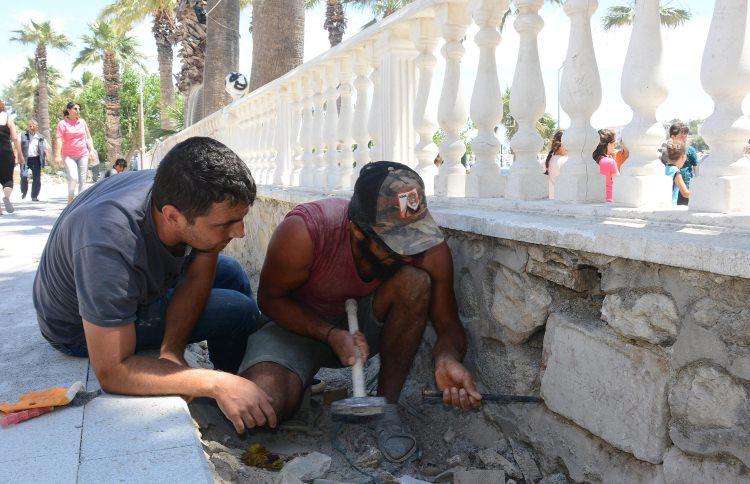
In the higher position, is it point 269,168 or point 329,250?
point 269,168

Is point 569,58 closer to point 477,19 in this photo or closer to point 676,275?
point 477,19

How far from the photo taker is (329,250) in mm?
2941

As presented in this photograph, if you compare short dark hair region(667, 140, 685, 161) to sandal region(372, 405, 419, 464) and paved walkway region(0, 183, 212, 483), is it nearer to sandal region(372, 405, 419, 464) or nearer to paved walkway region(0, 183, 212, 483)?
sandal region(372, 405, 419, 464)

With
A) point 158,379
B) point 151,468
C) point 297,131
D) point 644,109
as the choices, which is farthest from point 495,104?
point 297,131

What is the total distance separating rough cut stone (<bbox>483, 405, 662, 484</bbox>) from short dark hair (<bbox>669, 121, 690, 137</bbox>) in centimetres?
460

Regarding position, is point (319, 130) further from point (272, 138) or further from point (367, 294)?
point (367, 294)

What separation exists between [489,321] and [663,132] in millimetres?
1066

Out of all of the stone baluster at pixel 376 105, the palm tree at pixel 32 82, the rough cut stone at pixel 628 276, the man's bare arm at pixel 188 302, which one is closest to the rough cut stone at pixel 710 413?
the rough cut stone at pixel 628 276

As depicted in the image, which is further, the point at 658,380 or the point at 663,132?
the point at 663,132

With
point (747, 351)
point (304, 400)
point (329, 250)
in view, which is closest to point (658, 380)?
point (747, 351)

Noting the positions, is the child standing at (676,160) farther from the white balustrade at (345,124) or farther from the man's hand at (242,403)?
the man's hand at (242,403)

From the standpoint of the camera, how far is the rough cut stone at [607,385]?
193 cm

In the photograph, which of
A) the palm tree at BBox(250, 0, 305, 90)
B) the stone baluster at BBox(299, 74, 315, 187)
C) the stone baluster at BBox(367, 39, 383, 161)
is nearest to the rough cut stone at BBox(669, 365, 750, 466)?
the stone baluster at BBox(367, 39, 383, 161)

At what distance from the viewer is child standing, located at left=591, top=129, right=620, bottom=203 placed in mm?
4648
